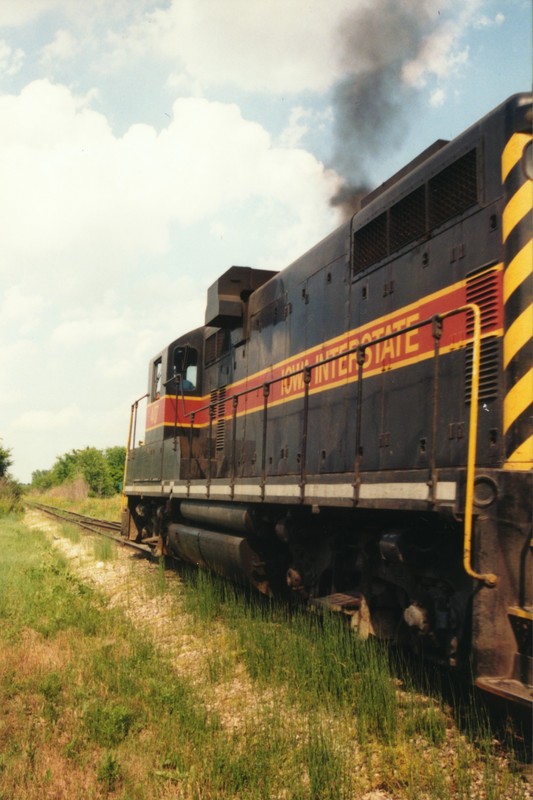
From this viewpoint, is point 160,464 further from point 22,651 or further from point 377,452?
point 377,452

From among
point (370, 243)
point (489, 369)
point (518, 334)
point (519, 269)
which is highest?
point (370, 243)

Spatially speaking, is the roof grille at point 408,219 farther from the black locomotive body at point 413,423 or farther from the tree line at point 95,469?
the tree line at point 95,469

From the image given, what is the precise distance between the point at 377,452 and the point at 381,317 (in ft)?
3.61

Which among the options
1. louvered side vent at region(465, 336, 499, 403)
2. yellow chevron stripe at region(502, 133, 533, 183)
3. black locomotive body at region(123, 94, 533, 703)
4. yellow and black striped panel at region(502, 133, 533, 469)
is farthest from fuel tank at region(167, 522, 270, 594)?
yellow chevron stripe at region(502, 133, 533, 183)

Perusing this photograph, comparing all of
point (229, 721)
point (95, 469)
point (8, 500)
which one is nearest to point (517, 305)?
point (229, 721)

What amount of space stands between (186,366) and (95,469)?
172 ft

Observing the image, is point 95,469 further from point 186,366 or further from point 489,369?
point 489,369

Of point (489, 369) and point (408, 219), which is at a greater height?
point (408, 219)

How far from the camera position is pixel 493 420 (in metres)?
4.07

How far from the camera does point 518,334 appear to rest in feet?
13.1

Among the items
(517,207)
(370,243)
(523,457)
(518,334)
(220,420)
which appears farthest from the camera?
(220,420)

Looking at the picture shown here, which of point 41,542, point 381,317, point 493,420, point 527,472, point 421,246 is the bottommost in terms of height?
point 41,542

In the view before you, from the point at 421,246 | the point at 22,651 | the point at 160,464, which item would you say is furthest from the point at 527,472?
the point at 160,464

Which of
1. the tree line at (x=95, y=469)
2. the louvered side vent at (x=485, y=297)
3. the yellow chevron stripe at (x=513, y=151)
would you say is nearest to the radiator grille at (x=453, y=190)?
the yellow chevron stripe at (x=513, y=151)
